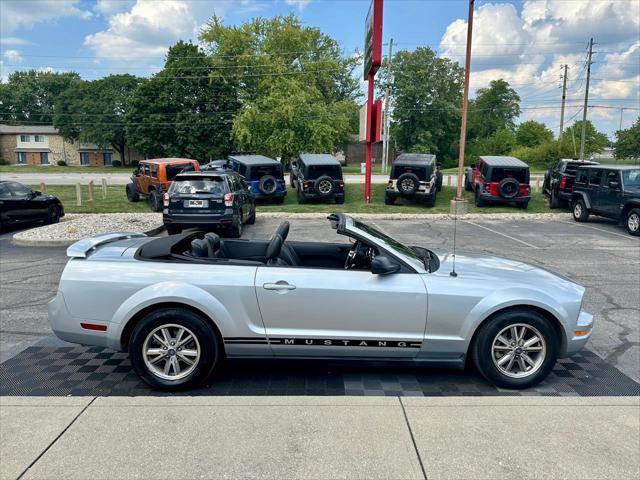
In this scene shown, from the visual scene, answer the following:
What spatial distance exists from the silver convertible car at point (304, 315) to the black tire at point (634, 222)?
11.6 m

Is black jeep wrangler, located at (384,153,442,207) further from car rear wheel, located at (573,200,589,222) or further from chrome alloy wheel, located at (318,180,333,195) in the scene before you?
car rear wheel, located at (573,200,589,222)

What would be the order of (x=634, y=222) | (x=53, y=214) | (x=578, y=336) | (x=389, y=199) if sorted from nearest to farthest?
(x=578, y=336)
(x=634, y=222)
(x=53, y=214)
(x=389, y=199)

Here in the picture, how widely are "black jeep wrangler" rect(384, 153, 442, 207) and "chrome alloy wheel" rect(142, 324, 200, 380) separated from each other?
15878 mm

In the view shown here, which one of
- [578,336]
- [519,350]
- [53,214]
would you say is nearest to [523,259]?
[578,336]

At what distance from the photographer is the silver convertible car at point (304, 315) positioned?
12.6 feet

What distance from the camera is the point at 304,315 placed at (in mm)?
3873

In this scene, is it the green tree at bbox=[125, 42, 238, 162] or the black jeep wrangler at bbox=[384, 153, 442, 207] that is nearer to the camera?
the black jeep wrangler at bbox=[384, 153, 442, 207]

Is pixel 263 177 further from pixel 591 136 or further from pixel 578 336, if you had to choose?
pixel 591 136

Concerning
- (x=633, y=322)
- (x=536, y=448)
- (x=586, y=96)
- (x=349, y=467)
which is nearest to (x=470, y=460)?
(x=536, y=448)

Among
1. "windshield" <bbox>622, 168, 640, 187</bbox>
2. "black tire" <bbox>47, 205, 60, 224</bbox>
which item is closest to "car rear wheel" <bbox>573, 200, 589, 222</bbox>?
"windshield" <bbox>622, 168, 640, 187</bbox>

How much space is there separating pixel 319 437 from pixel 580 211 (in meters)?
16.1

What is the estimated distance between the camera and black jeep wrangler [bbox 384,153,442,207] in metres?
18.9

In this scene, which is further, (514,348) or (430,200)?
(430,200)

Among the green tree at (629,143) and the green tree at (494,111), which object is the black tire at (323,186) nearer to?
the green tree at (629,143)
